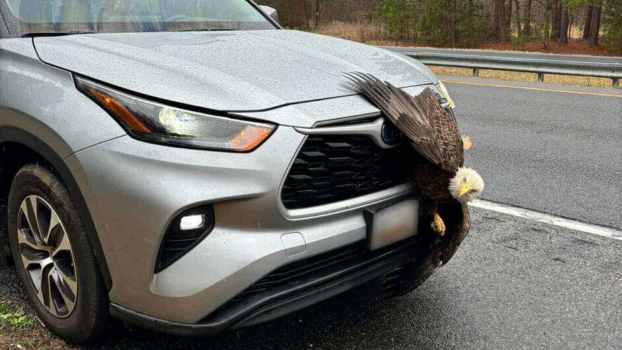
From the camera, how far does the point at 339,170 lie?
2.27 metres

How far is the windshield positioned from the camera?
2.80m

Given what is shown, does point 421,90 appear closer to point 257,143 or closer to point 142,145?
point 257,143

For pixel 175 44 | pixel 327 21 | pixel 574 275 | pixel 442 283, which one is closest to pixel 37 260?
pixel 175 44

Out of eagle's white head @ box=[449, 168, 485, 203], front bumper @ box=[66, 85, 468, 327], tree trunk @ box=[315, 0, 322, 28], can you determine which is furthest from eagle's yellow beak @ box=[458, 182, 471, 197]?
tree trunk @ box=[315, 0, 322, 28]

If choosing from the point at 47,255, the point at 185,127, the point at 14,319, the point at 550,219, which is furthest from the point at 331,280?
the point at 550,219

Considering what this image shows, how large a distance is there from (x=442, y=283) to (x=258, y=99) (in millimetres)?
1649

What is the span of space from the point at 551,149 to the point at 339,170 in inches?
187

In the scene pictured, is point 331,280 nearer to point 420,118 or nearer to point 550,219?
point 420,118

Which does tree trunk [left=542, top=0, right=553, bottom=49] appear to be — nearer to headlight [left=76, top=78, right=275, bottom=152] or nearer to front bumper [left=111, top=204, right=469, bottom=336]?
front bumper [left=111, top=204, right=469, bottom=336]

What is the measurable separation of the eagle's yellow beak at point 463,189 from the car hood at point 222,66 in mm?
539

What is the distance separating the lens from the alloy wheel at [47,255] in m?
2.40

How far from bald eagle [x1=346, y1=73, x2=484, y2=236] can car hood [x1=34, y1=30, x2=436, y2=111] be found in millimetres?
143

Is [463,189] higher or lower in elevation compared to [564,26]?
higher

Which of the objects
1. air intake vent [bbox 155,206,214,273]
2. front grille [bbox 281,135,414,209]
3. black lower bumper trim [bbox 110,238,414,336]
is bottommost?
black lower bumper trim [bbox 110,238,414,336]
